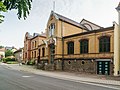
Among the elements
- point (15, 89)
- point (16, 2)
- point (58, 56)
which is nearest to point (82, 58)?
point (58, 56)

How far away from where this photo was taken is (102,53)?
95.7 feet

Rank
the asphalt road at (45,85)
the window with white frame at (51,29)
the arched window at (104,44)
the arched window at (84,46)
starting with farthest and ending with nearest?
the window with white frame at (51,29), the arched window at (84,46), the arched window at (104,44), the asphalt road at (45,85)

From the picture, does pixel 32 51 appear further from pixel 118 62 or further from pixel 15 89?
pixel 15 89

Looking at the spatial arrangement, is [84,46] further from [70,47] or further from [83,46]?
[70,47]

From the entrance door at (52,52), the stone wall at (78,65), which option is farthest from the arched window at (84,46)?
the entrance door at (52,52)

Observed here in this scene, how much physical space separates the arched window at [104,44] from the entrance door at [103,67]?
187 centimetres

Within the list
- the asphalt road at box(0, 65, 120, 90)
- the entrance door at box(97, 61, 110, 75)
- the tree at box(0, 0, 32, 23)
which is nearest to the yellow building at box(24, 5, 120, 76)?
the entrance door at box(97, 61, 110, 75)

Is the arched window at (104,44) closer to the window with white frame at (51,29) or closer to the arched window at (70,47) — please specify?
the arched window at (70,47)

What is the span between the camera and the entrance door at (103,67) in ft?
92.4

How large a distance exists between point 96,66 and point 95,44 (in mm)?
3433

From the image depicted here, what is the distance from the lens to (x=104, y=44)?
95.4 feet

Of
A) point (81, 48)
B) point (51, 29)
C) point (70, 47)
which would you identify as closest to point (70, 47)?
point (70, 47)

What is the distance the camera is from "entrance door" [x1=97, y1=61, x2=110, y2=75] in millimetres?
28153

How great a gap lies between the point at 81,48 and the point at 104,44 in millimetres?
5403
